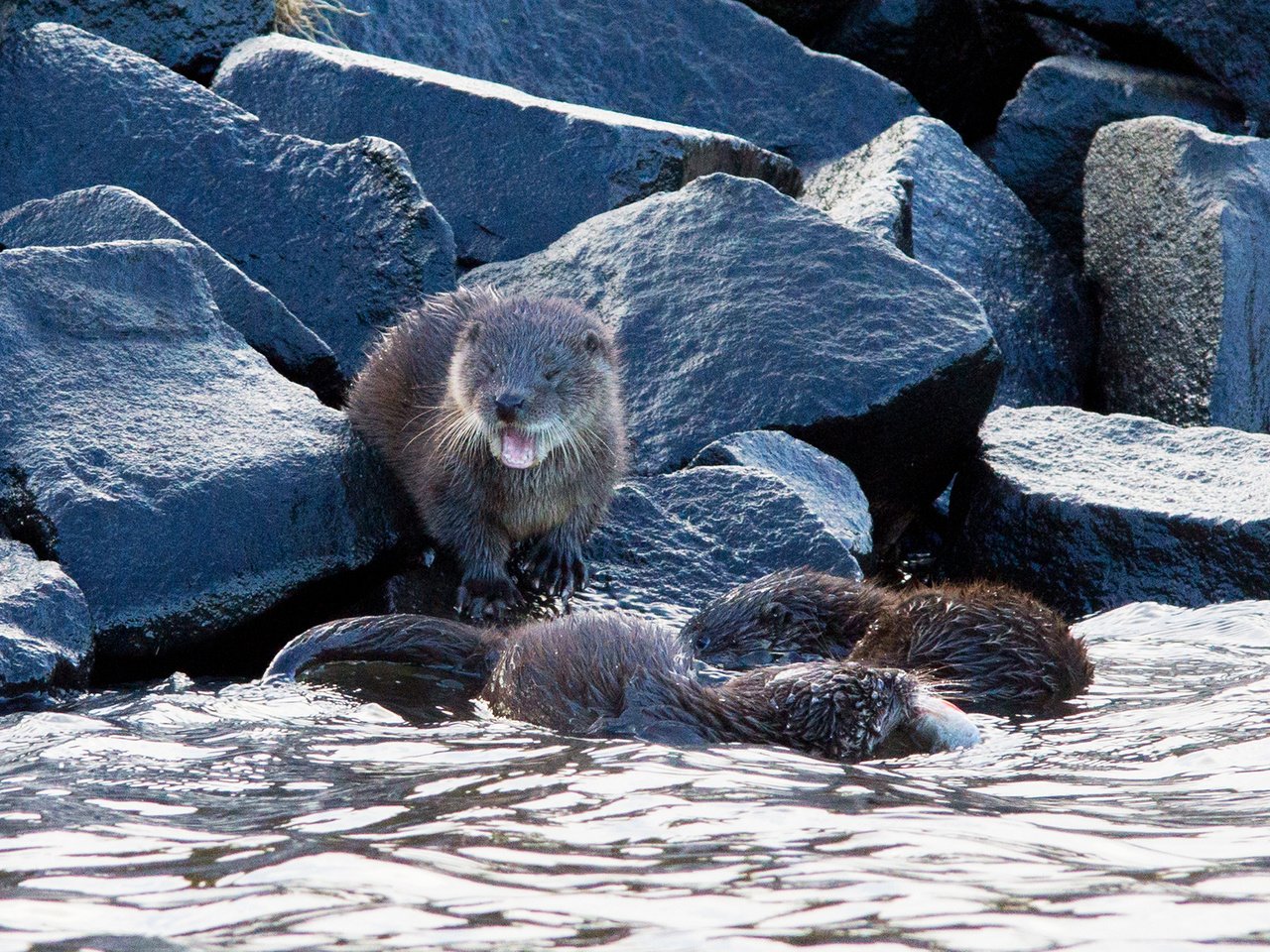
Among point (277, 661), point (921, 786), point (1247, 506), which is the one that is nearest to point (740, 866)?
point (921, 786)

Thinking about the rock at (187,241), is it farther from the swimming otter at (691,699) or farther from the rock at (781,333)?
the swimming otter at (691,699)

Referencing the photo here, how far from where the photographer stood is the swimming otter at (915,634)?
4.62 m

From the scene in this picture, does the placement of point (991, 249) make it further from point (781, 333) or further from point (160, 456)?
point (160, 456)

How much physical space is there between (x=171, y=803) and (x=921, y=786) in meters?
1.61

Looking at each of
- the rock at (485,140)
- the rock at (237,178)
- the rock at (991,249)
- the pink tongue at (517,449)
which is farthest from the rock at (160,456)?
the rock at (991,249)

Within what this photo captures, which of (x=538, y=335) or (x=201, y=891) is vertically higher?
(x=538, y=335)

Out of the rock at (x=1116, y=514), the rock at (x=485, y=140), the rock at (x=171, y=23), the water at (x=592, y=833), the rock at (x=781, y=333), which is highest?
the rock at (x=171, y=23)

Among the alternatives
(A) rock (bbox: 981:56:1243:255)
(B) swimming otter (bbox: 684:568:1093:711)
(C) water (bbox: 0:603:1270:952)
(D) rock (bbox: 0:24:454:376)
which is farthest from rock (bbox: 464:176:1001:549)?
(A) rock (bbox: 981:56:1243:255)

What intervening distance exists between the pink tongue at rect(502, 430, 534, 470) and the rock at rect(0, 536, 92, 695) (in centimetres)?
153

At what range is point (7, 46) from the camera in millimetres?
7426

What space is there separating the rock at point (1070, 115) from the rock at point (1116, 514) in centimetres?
332

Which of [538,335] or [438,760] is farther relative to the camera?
[538,335]

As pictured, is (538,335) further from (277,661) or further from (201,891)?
(201,891)

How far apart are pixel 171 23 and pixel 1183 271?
5.31 metres
